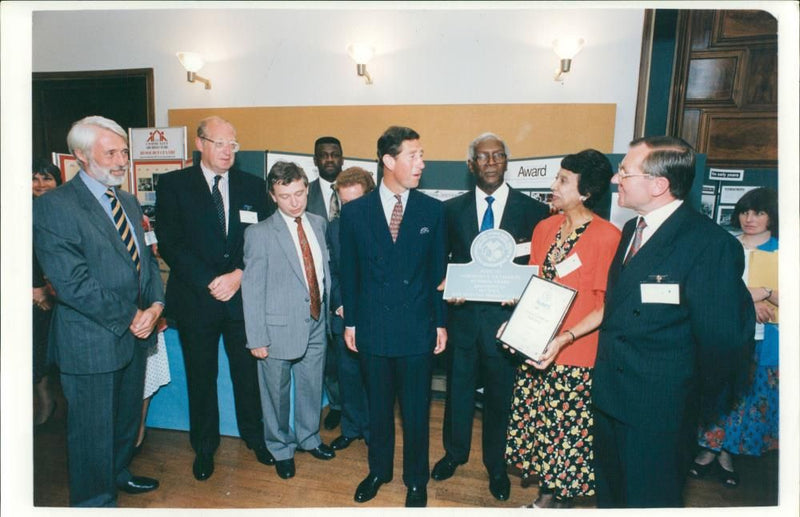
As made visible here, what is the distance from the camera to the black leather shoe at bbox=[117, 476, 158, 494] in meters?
2.20

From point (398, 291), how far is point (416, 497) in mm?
1091

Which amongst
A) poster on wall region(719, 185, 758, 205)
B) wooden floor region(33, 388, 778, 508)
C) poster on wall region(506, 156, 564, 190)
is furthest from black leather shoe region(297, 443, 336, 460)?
poster on wall region(719, 185, 758, 205)

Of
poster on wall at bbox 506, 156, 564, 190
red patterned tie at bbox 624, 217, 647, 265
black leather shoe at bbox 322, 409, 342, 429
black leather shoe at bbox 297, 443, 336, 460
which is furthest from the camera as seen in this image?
poster on wall at bbox 506, 156, 564, 190

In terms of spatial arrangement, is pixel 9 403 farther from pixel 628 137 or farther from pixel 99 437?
pixel 628 137

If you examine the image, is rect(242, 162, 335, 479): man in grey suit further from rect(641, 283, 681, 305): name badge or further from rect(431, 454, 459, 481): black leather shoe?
rect(641, 283, 681, 305): name badge

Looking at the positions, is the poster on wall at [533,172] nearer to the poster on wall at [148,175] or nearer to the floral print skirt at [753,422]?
the floral print skirt at [753,422]

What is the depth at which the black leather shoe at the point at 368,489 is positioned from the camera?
6.91ft

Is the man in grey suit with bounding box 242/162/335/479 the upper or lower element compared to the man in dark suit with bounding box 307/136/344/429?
lower

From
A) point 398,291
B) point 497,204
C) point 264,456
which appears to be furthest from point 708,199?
point 264,456

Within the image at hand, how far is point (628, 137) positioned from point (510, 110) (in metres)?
1.13

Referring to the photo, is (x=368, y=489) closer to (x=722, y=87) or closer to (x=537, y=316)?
(x=537, y=316)

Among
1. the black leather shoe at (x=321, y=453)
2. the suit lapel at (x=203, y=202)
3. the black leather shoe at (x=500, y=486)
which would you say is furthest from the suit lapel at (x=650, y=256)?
the suit lapel at (x=203, y=202)

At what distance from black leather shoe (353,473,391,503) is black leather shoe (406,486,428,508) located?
0.54ft

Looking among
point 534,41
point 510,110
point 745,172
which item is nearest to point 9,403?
point 510,110
